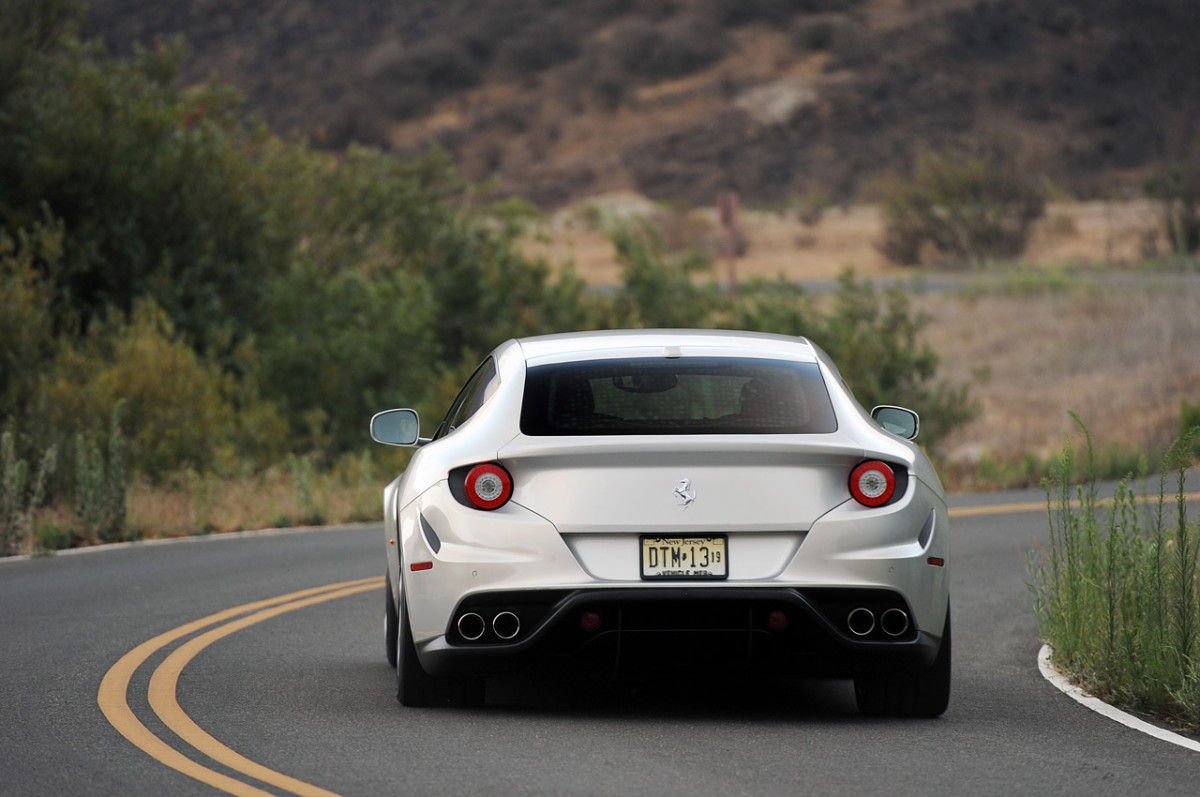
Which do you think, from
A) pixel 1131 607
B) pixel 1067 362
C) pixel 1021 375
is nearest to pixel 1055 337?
pixel 1067 362

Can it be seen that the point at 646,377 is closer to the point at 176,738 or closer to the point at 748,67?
the point at 176,738

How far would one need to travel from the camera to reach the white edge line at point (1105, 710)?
280 inches

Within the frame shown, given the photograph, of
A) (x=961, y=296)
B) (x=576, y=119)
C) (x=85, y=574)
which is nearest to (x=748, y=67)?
(x=576, y=119)

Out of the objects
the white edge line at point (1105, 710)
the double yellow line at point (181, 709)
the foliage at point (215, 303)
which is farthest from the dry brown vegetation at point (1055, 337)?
the white edge line at point (1105, 710)

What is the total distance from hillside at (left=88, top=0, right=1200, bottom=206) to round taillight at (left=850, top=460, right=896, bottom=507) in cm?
7148

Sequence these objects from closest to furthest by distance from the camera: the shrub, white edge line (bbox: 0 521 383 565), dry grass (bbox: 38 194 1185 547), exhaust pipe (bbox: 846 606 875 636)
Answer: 1. exhaust pipe (bbox: 846 606 875 636)
2. white edge line (bbox: 0 521 383 565)
3. dry grass (bbox: 38 194 1185 547)
4. the shrub

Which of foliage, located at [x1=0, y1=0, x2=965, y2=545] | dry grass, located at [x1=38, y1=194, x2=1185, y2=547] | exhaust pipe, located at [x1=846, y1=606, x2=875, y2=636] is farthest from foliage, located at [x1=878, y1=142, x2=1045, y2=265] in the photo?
exhaust pipe, located at [x1=846, y1=606, x2=875, y2=636]

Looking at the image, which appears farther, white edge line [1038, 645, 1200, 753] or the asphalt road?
white edge line [1038, 645, 1200, 753]

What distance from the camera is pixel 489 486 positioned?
699 centimetres

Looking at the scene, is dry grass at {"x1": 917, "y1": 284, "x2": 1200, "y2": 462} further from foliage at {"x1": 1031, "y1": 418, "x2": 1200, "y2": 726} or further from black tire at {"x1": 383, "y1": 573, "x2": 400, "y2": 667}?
black tire at {"x1": 383, "y1": 573, "x2": 400, "y2": 667}

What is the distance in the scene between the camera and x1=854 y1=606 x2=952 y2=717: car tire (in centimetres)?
739

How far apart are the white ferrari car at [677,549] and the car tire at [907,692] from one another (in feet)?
0.38

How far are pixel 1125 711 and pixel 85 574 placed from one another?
313 inches

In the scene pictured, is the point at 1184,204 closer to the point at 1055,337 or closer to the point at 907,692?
the point at 1055,337
